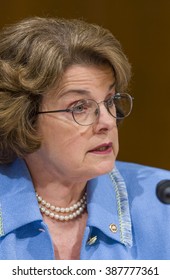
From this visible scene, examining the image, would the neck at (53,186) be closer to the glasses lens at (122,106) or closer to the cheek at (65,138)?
the cheek at (65,138)

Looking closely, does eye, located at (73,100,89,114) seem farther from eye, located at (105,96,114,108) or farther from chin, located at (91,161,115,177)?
chin, located at (91,161,115,177)

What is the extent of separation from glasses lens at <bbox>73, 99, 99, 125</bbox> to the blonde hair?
4.2 inches

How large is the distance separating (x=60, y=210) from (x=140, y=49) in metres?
1.33

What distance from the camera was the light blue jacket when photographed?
174cm

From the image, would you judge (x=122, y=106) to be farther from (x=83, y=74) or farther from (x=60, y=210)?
(x=60, y=210)

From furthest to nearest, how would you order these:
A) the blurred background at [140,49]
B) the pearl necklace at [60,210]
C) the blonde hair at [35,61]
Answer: the blurred background at [140,49] → the pearl necklace at [60,210] → the blonde hair at [35,61]

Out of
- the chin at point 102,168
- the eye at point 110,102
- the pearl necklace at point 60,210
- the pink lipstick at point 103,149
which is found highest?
the eye at point 110,102

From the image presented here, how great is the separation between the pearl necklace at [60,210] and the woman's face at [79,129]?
0.14m

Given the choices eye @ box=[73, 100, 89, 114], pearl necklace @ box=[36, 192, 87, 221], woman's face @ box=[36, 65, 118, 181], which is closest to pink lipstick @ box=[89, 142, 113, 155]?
woman's face @ box=[36, 65, 118, 181]

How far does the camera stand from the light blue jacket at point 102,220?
174 cm

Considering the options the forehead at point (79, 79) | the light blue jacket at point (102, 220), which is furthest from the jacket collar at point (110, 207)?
the forehead at point (79, 79)

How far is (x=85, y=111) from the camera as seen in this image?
1753mm

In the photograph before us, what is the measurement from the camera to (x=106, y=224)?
71.9 inches
